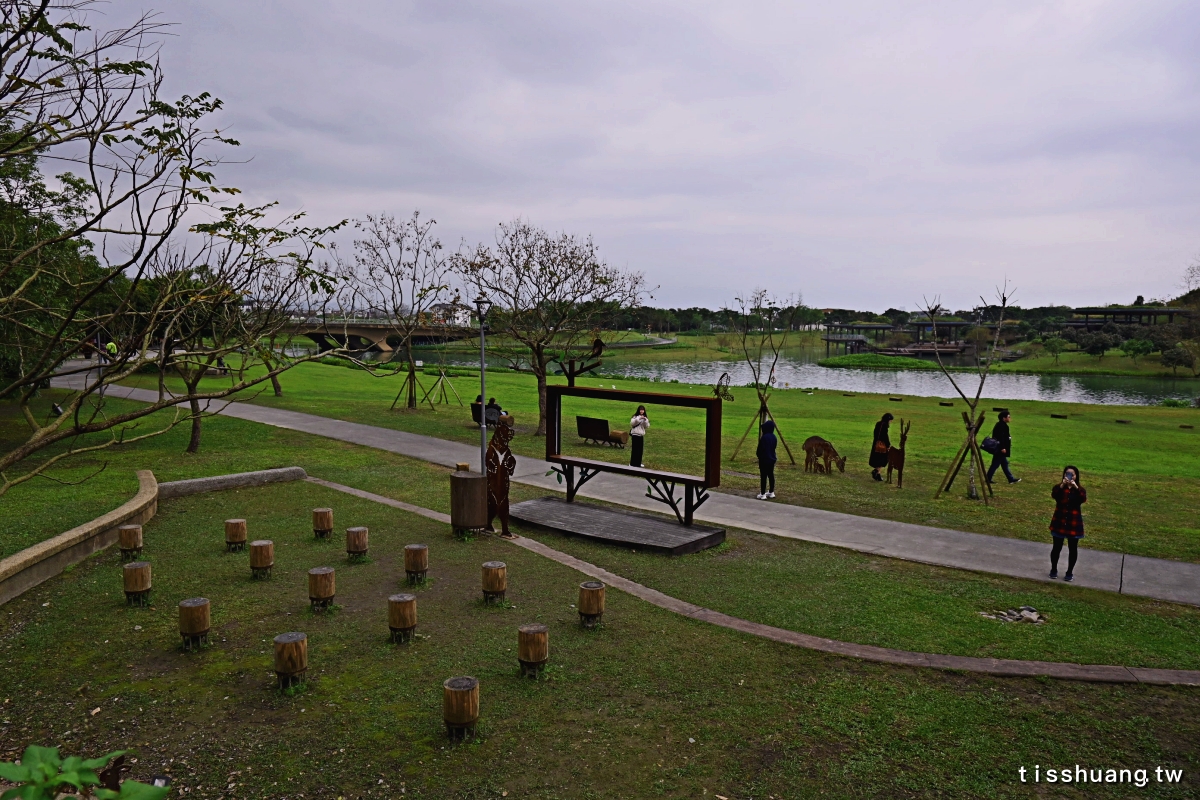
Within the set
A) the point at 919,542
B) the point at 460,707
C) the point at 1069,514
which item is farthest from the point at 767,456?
the point at 460,707

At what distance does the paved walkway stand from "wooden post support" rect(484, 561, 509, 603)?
5562 mm

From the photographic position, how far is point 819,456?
18.9 meters

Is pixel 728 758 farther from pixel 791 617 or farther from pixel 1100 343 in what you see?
pixel 1100 343

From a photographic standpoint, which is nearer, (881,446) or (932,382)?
(881,446)

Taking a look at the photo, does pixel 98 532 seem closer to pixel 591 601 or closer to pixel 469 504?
pixel 469 504

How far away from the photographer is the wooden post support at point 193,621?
25.6ft

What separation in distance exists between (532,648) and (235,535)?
20.6 feet

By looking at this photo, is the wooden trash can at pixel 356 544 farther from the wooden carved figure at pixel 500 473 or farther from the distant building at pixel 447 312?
the distant building at pixel 447 312

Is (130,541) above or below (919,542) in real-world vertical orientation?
above

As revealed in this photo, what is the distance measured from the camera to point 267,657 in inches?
307

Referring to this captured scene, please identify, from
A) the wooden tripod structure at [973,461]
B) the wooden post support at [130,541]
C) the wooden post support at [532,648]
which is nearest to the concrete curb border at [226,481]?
the wooden post support at [130,541]

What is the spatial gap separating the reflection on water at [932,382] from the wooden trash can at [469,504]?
1581 inches

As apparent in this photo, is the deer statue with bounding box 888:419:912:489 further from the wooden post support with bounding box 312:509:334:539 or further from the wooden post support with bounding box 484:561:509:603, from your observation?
the wooden post support with bounding box 312:509:334:539

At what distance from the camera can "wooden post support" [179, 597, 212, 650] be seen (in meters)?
7.80
